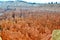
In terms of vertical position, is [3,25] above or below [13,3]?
below

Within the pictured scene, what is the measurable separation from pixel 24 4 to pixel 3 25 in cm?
50

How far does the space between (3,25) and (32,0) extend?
2.13 ft

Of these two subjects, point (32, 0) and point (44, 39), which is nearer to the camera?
point (44, 39)

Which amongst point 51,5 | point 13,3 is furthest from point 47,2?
point 13,3

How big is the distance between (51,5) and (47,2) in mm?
95

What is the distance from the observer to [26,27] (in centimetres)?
236

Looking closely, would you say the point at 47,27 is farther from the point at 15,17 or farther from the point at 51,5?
the point at 15,17

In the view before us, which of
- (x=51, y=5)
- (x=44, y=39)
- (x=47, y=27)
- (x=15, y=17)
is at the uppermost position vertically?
(x=51, y=5)

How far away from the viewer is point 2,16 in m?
2.35

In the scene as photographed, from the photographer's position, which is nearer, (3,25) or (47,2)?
(3,25)

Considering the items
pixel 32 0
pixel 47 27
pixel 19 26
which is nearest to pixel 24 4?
pixel 32 0

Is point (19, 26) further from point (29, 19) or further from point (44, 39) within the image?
point (44, 39)

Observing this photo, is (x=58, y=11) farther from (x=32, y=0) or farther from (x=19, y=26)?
(x=19, y=26)

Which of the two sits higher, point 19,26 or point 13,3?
point 13,3
